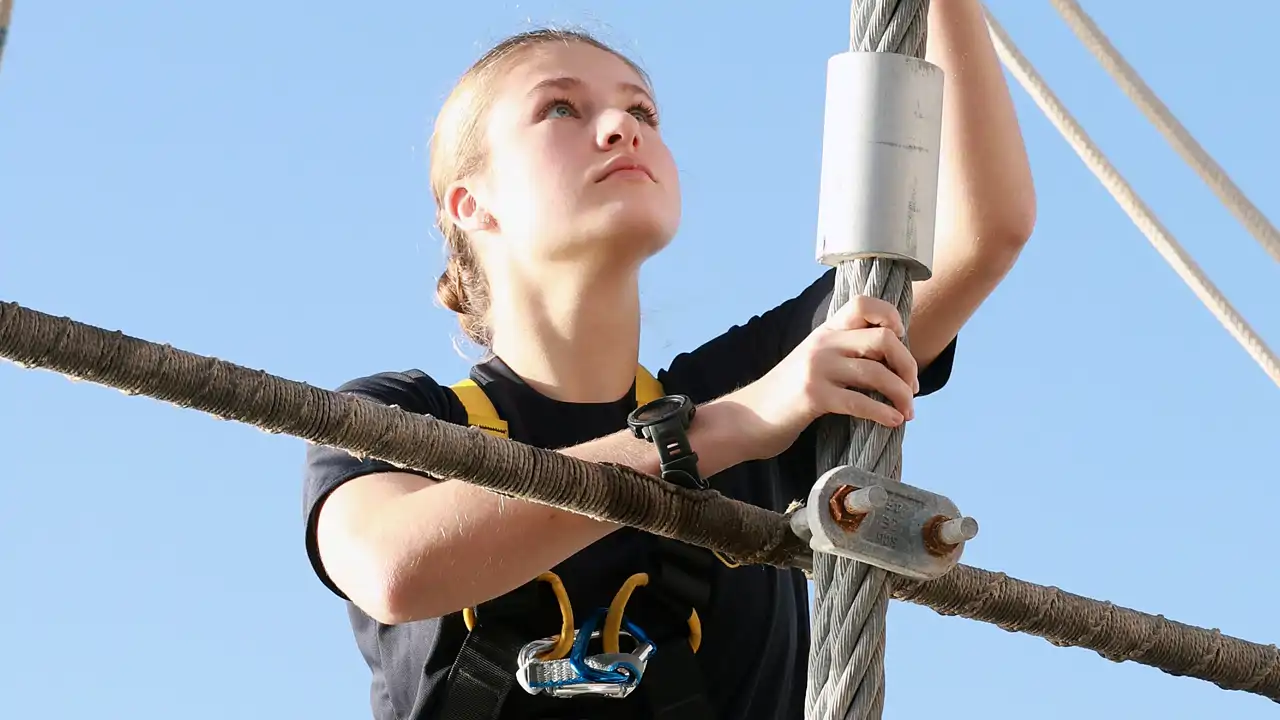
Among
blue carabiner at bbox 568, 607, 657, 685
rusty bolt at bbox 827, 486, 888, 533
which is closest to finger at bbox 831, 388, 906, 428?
rusty bolt at bbox 827, 486, 888, 533

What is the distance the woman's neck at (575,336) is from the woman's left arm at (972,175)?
575mm

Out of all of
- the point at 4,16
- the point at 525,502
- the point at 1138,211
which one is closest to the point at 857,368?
the point at 525,502

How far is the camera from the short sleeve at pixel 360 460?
9.73 feet

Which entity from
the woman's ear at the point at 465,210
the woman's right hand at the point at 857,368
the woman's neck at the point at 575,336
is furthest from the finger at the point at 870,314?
the woman's ear at the point at 465,210

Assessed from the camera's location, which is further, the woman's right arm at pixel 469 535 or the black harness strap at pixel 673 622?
the black harness strap at pixel 673 622

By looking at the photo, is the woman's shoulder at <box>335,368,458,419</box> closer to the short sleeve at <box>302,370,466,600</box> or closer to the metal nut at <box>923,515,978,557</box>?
the short sleeve at <box>302,370,466,600</box>

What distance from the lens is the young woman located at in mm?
2672

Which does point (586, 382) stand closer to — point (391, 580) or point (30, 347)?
point (391, 580)

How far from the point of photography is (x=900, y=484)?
7.31 feet

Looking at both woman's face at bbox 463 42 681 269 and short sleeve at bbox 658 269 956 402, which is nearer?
woman's face at bbox 463 42 681 269

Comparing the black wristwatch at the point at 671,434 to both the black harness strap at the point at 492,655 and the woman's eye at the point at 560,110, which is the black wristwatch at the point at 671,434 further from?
the woman's eye at the point at 560,110

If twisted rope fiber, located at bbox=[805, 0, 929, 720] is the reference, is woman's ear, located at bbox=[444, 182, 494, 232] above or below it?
above

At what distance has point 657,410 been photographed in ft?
8.54

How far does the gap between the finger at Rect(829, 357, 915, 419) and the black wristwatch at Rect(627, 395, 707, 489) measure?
0.90ft
